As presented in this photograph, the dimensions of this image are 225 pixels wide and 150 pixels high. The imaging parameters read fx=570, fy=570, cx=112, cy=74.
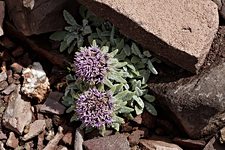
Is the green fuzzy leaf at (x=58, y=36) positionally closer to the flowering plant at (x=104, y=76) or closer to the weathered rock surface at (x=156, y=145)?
the flowering plant at (x=104, y=76)

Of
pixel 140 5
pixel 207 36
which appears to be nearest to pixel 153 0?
pixel 140 5

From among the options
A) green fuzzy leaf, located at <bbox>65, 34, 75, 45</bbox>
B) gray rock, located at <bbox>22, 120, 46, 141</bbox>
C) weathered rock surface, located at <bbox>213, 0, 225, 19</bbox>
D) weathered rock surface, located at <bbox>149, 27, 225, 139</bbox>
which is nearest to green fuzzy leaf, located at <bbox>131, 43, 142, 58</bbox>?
weathered rock surface, located at <bbox>149, 27, 225, 139</bbox>

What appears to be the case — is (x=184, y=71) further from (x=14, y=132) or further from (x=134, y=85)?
(x=14, y=132)

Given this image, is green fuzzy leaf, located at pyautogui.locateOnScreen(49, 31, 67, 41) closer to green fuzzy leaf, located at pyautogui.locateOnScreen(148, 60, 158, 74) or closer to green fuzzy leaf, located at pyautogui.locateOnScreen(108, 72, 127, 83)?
green fuzzy leaf, located at pyautogui.locateOnScreen(108, 72, 127, 83)

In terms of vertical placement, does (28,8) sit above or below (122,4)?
below

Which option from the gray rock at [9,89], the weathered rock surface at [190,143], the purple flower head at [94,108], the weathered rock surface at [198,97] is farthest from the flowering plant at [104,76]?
the gray rock at [9,89]
